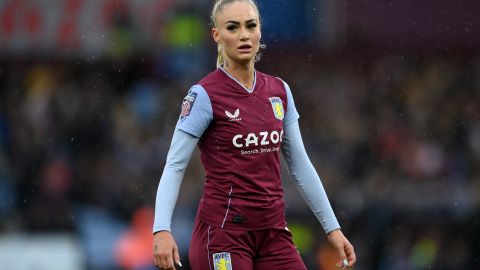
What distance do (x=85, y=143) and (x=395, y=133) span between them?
3.92 metres

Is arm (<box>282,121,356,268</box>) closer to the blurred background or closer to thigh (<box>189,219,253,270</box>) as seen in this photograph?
thigh (<box>189,219,253,270</box>)

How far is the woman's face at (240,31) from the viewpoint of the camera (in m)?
5.51

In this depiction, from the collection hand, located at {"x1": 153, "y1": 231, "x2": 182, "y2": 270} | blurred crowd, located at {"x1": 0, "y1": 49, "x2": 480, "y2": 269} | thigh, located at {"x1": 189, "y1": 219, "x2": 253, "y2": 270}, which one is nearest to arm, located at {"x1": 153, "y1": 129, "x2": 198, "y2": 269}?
hand, located at {"x1": 153, "y1": 231, "x2": 182, "y2": 270}

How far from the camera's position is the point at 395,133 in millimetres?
14164

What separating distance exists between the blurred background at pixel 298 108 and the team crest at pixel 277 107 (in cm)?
654

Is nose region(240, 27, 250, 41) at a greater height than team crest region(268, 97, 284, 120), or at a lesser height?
greater

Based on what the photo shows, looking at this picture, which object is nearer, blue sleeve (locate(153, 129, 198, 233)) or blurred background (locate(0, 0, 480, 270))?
blue sleeve (locate(153, 129, 198, 233))

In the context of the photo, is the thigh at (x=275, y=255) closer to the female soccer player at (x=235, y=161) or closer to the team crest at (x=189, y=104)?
the female soccer player at (x=235, y=161)

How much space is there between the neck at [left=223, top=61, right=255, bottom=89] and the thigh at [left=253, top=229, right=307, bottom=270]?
0.74 meters

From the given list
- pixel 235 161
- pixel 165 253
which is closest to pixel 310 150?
pixel 235 161

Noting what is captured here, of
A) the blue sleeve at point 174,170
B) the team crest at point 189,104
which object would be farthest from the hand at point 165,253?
the team crest at point 189,104

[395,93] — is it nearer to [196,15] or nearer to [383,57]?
[383,57]

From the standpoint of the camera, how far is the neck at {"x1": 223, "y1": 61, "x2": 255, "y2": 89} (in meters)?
5.56

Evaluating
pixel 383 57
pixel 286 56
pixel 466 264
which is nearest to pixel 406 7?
pixel 383 57
